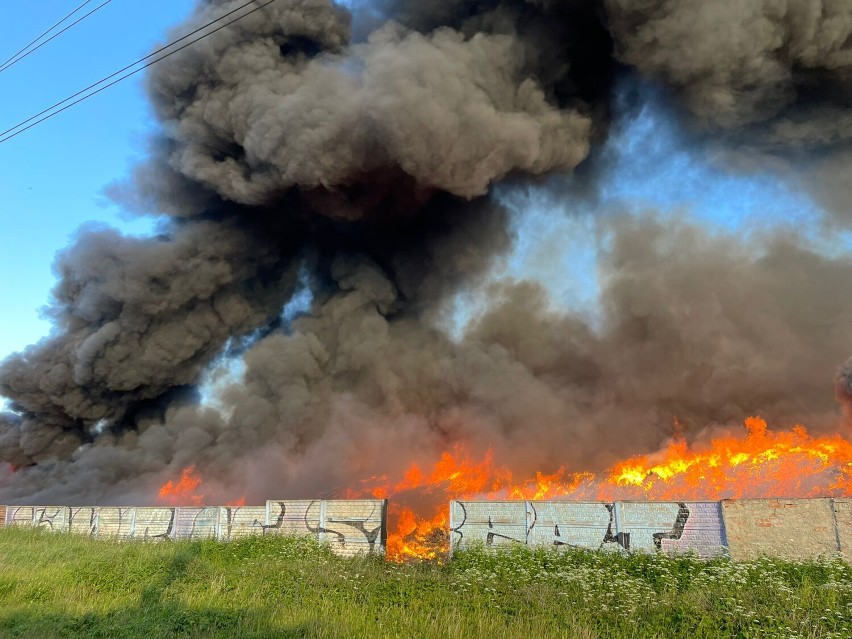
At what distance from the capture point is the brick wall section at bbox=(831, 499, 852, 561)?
1434cm

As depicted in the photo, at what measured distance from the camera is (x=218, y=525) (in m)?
22.2

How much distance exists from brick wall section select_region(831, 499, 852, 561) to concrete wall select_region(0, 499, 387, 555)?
1192 cm

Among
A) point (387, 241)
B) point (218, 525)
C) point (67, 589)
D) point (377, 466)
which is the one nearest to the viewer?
point (67, 589)

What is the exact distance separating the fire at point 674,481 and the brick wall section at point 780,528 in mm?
5351

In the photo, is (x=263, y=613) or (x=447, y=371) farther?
(x=447, y=371)

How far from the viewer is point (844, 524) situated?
14.4 meters

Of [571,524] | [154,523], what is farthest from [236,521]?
[571,524]

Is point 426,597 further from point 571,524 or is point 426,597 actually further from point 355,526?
point 355,526

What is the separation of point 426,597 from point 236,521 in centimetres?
1192

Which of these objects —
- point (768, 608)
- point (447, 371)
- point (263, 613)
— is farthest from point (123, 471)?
point (768, 608)

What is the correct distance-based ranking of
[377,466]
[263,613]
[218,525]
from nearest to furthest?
1. [263,613]
2. [218,525]
3. [377,466]

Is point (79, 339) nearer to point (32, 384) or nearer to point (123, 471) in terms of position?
point (32, 384)

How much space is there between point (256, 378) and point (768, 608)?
88.0ft

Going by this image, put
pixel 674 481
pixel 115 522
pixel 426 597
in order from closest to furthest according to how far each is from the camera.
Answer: pixel 426 597 < pixel 674 481 < pixel 115 522
